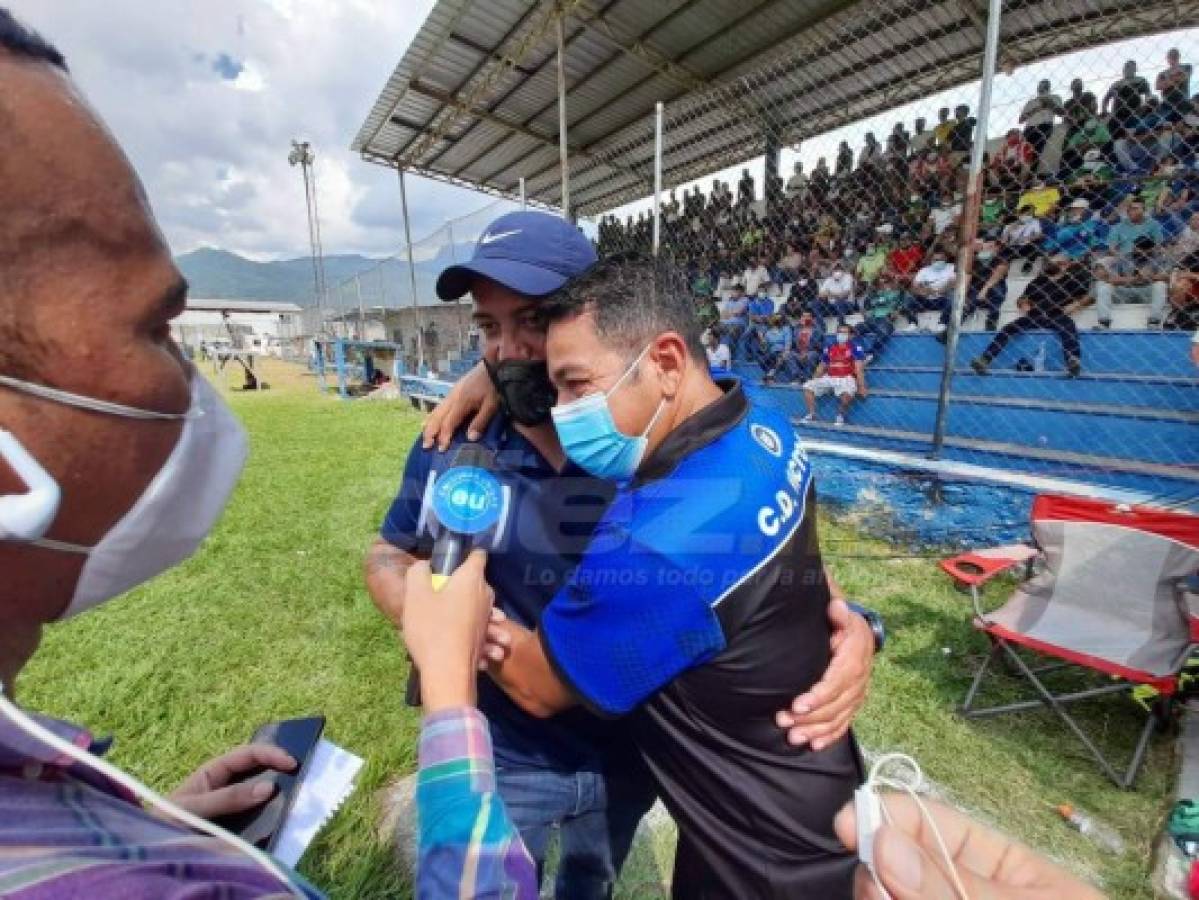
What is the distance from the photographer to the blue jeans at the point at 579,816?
58.5 inches

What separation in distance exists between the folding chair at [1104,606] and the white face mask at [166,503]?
3356 millimetres

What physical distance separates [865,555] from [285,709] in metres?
4.20

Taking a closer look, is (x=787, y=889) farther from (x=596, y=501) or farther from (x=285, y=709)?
(x=285, y=709)

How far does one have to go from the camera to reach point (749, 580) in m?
1.02

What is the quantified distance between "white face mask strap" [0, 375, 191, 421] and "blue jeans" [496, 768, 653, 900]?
1.19 meters

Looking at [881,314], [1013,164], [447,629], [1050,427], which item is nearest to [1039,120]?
[1013,164]

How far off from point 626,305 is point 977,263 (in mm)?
6921

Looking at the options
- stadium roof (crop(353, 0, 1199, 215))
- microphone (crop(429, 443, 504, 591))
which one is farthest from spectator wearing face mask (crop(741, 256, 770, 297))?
microphone (crop(429, 443, 504, 591))

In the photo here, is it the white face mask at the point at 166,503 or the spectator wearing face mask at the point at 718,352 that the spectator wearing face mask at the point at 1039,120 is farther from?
the white face mask at the point at 166,503

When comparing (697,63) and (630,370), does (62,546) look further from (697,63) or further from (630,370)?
(697,63)

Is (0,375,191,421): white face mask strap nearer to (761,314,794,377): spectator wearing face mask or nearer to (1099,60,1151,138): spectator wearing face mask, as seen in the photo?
(761,314,794,377): spectator wearing face mask

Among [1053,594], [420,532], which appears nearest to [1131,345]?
[1053,594]

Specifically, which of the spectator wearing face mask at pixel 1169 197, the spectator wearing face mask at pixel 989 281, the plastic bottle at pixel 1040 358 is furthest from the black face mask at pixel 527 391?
the spectator wearing face mask at pixel 1169 197

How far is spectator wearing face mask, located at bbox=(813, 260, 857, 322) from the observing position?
791 cm
